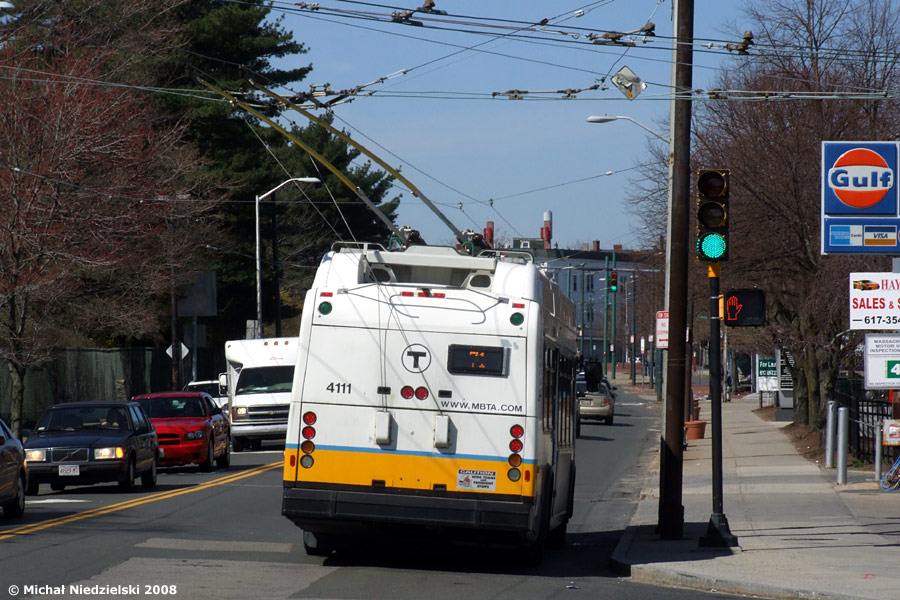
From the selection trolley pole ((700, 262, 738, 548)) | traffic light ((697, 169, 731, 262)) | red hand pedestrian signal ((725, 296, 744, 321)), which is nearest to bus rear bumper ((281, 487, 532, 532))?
trolley pole ((700, 262, 738, 548))

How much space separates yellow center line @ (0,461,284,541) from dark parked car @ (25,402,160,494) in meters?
0.74

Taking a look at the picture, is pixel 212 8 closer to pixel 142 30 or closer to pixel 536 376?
pixel 142 30

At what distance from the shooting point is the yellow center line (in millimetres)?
14516

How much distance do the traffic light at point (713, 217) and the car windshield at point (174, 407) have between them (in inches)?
568

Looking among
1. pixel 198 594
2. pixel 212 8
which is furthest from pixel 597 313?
pixel 198 594

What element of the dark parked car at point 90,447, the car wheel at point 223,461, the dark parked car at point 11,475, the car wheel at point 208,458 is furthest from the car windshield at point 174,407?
the dark parked car at point 11,475

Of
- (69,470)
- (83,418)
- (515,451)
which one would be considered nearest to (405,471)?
(515,451)

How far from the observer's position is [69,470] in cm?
1923

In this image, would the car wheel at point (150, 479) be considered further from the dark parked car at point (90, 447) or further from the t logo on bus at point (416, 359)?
the t logo on bus at point (416, 359)

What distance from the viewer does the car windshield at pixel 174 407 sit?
2577 cm

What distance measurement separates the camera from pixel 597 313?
13350cm

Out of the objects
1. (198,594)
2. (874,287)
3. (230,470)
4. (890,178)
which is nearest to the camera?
(198,594)

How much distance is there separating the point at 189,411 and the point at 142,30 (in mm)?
18713

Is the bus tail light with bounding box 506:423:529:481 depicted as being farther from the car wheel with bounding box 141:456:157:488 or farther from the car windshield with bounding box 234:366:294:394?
the car windshield with bounding box 234:366:294:394
